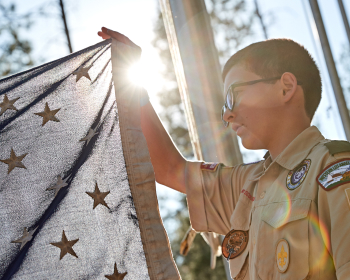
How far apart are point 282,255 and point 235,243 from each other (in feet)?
1.25

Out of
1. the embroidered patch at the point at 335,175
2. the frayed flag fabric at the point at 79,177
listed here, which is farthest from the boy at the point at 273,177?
the frayed flag fabric at the point at 79,177

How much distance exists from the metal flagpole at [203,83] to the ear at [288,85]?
963 mm

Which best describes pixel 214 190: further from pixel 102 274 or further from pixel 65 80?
pixel 65 80

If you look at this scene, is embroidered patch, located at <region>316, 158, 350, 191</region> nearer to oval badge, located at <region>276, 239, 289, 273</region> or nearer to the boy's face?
oval badge, located at <region>276, 239, 289, 273</region>

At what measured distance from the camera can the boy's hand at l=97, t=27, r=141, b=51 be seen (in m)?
1.80

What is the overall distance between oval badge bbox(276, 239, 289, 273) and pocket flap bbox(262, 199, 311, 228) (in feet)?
0.23

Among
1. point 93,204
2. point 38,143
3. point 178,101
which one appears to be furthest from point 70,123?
point 178,101

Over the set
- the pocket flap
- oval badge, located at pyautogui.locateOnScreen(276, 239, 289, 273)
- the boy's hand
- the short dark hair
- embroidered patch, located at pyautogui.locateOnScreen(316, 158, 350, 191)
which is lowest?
oval badge, located at pyautogui.locateOnScreen(276, 239, 289, 273)

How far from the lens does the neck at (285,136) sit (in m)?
1.74

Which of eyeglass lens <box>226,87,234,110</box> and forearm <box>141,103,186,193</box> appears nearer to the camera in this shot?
eyeglass lens <box>226,87,234,110</box>

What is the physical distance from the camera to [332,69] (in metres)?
4.71

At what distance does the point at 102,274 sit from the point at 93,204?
262 mm

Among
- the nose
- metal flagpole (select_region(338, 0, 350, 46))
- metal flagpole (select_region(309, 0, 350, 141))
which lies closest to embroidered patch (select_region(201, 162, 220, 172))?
the nose

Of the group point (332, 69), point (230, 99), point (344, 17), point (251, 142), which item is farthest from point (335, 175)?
point (344, 17)
